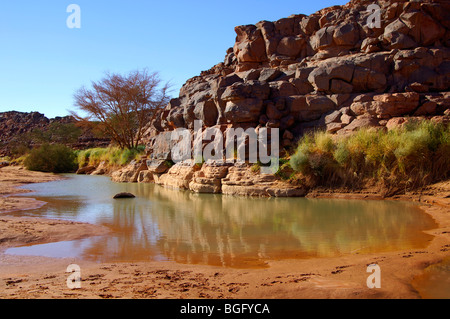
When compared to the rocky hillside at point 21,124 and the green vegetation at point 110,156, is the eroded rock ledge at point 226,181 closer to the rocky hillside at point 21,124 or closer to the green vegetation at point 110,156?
the green vegetation at point 110,156

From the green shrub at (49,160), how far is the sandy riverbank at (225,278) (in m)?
23.2

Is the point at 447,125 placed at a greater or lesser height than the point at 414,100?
lesser

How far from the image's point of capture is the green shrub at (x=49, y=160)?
26.8m

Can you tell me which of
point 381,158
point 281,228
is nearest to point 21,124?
point 381,158

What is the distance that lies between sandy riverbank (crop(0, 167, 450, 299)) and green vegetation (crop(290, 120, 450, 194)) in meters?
5.32

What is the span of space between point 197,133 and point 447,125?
373 inches

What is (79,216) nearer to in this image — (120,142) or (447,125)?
(447,125)

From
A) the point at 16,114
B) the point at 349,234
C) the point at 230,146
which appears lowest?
the point at 349,234

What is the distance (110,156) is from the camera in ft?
85.3

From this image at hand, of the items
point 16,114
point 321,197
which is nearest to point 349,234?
point 321,197

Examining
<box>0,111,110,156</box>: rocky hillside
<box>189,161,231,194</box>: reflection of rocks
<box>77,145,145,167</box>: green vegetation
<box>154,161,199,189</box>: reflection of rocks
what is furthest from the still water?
<box>0,111,110,156</box>: rocky hillside

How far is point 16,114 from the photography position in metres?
50.5

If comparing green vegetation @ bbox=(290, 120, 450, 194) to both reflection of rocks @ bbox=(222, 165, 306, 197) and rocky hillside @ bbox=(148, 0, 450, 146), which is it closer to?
reflection of rocks @ bbox=(222, 165, 306, 197)
